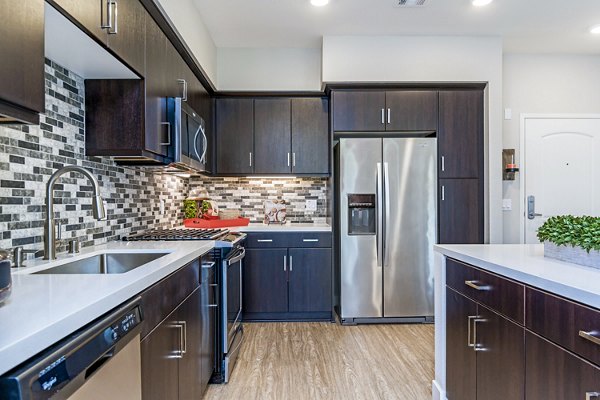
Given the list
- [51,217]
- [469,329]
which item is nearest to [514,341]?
[469,329]

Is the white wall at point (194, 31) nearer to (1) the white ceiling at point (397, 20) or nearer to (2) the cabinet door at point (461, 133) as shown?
(1) the white ceiling at point (397, 20)

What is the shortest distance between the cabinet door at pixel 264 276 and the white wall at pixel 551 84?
2827 mm

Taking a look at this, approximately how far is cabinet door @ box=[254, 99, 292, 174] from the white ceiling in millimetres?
651

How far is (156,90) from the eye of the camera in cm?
216

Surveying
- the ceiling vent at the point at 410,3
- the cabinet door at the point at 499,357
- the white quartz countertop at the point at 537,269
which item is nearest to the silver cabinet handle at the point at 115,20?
the white quartz countertop at the point at 537,269

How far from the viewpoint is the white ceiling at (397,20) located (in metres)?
3.01

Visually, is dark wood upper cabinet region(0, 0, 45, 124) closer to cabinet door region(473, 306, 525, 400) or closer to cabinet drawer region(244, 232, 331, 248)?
cabinet door region(473, 306, 525, 400)

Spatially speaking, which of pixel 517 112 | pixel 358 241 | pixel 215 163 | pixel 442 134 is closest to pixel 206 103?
pixel 215 163

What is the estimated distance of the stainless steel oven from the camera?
7.88ft

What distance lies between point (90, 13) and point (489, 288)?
192cm

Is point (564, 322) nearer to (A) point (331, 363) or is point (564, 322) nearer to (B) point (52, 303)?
(B) point (52, 303)

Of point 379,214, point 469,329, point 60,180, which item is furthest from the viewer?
point 379,214

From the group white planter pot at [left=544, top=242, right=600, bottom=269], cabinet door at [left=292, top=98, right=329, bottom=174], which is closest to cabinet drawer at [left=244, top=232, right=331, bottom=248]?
cabinet door at [left=292, top=98, right=329, bottom=174]

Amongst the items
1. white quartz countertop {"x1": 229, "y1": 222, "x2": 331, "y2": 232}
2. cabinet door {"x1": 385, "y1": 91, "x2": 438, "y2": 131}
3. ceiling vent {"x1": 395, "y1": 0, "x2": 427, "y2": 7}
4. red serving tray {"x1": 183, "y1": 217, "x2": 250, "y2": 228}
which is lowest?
white quartz countertop {"x1": 229, "y1": 222, "x2": 331, "y2": 232}
